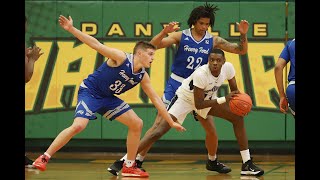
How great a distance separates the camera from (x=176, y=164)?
443 inches

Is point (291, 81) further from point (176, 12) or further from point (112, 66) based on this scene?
point (176, 12)

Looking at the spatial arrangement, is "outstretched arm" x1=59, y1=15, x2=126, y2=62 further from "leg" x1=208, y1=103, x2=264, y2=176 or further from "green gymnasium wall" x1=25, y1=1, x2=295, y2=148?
"green gymnasium wall" x1=25, y1=1, x2=295, y2=148

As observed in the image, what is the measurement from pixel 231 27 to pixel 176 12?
1.04 m

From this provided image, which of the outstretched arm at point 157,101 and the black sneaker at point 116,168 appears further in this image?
the black sneaker at point 116,168

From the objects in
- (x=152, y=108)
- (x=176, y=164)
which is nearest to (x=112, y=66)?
(x=176, y=164)

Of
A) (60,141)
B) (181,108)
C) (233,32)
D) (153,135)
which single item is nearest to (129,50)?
(233,32)

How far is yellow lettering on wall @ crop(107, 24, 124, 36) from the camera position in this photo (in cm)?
1323

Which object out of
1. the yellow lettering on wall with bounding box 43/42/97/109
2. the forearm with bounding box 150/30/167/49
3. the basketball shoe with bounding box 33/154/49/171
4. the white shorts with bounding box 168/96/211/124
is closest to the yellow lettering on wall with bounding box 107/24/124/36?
the yellow lettering on wall with bounding box 43/42/97/109

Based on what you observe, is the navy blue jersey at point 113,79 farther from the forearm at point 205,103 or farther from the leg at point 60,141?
the forearm at point 205,103

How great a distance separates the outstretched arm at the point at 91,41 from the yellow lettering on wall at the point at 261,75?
4956 mm

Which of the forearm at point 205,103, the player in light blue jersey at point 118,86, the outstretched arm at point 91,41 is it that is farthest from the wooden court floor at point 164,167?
the outstretched arm at point 91,41

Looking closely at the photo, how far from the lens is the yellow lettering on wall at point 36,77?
13.2 metres

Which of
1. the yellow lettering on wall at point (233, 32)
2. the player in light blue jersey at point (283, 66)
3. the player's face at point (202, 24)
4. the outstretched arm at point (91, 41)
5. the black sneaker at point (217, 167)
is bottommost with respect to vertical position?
the black sneaker at point (217, 167)

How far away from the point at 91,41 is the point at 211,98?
1940mm
